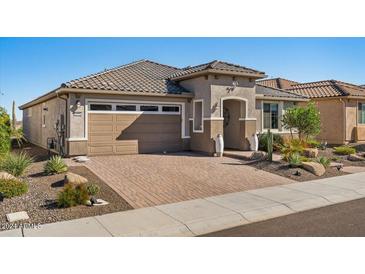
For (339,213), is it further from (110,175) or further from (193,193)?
(110,175)

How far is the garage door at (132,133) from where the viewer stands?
50.2 ft

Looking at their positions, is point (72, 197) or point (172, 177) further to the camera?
point (172, 177)

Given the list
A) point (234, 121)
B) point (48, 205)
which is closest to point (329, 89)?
point (234, 121)

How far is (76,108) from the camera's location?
1459cm

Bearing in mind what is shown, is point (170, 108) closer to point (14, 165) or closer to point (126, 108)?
point (126, 108)

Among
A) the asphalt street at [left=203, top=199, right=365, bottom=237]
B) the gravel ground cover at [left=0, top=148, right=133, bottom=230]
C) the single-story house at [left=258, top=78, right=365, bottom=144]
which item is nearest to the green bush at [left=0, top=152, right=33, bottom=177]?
the gravel ground cover at [left=0, top=148, right=133, bottom=230]

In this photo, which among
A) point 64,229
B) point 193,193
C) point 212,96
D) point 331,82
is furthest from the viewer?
point 331,82

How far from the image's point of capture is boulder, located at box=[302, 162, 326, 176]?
11.8 meters

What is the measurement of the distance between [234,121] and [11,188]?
12.7 meters

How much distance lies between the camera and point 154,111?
55.0ft

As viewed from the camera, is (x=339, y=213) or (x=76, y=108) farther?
(x=76, y=108)

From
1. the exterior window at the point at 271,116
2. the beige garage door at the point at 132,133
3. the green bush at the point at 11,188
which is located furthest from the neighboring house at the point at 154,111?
the green bush at the point at 11,188

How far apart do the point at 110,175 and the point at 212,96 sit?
23.7 ft

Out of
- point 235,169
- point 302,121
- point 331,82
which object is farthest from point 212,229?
point 331,82
